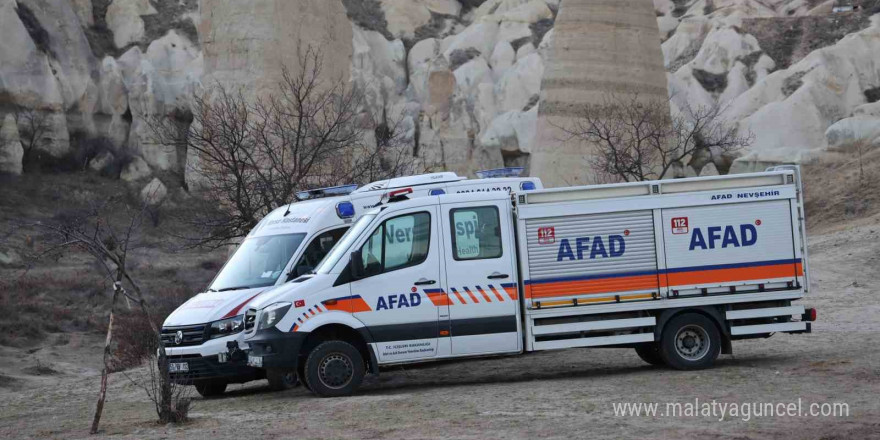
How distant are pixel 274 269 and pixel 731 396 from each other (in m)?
5.95

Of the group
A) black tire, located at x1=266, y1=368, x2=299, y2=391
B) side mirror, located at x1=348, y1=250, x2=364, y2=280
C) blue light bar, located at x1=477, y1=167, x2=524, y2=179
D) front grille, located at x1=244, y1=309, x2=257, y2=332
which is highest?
blue light bar, located at x1=477, y1=167, x2=524, y2=179

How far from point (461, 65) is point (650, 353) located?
201ft

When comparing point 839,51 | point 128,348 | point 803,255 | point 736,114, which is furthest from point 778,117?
point 803,255

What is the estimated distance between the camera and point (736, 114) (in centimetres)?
5853

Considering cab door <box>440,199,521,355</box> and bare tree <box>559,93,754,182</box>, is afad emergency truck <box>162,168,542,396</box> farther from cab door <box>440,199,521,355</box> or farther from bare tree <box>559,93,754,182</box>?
bare tree <box>559,93,754,182</box>

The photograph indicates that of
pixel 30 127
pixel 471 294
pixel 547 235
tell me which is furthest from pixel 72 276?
Answer: pixel 547 235

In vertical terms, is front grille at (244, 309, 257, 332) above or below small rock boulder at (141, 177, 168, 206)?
below

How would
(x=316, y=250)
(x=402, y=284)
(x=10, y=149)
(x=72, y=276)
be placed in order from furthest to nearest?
(x=10, y=149), (x=72, y=276), (x=316, y=250), (x=402, y=284)

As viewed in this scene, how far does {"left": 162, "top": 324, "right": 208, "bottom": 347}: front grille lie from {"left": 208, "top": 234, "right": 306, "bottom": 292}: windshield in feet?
2.32

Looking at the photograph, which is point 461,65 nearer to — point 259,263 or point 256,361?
point 259,263

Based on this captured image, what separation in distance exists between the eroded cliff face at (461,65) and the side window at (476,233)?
636 inches

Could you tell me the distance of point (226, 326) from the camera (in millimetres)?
13703

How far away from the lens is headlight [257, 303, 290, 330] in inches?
493

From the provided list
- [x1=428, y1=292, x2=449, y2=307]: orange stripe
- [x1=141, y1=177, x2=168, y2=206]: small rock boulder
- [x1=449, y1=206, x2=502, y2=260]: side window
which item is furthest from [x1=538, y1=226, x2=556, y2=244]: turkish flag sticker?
[x1=141, y1=177, x2=168, y2=206]: small rock boulder
